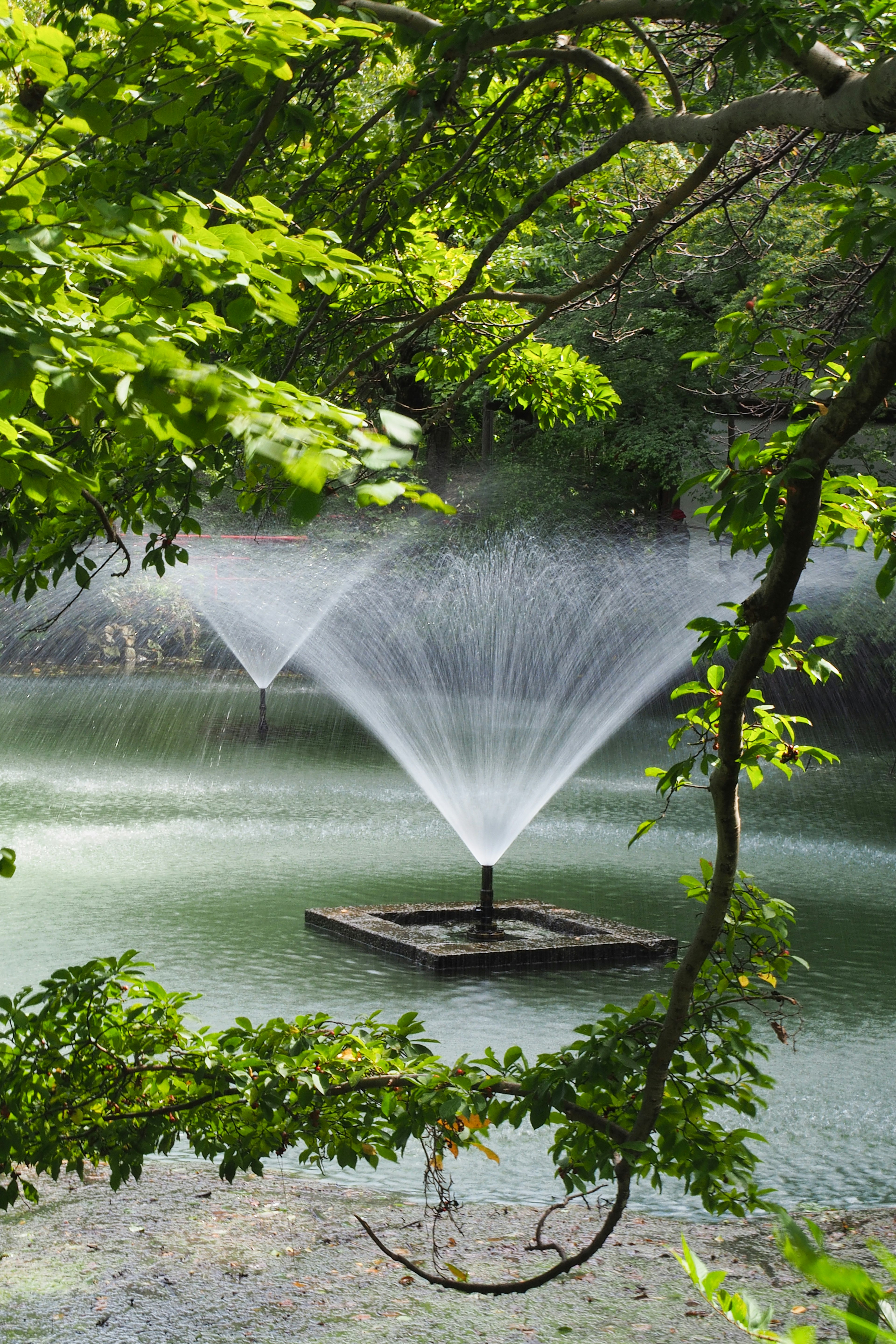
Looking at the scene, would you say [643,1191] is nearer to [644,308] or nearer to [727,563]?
[727,563]

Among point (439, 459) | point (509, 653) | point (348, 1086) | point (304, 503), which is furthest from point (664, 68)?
point (439, 459)

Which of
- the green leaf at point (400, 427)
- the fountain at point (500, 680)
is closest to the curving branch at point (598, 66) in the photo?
the green leaf at point (400, 427)

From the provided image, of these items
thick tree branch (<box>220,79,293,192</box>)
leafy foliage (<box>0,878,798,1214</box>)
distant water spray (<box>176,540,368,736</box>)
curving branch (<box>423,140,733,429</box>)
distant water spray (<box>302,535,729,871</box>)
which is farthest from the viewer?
distant water spray (<box>176,540,368,736</box>)

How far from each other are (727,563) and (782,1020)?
16.0 metres

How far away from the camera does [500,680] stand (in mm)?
17781

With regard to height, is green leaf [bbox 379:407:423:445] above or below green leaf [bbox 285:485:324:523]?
above

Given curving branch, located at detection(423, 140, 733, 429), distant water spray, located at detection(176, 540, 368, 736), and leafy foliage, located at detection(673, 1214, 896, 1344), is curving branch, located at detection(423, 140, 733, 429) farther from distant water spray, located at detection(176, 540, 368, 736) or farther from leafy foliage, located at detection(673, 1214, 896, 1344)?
distant water spray, located at detection(176, 540, 368, 736)

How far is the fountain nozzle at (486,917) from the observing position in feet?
28.9

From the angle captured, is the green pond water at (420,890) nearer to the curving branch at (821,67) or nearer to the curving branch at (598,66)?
the curving branch at (821,67)

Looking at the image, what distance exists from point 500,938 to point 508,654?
13.7 metres

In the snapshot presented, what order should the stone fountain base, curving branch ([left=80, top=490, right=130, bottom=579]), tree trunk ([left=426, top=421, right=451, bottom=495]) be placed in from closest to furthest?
curving branch ([left=80, top=490, right=130, bottom=579]) → the stone fountain base → tree trunk ([left=426, top=421, right=451, bottom=495])

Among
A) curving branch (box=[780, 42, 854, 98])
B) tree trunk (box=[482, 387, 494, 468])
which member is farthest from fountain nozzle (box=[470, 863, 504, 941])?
tree trunk (box=[482, 387, 494, 468])

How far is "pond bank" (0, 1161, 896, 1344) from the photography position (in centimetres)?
380

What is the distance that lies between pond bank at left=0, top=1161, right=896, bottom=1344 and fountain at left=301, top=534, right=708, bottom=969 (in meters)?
3.48
